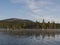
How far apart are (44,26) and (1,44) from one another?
3998 inches

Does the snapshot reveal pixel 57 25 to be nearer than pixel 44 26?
No

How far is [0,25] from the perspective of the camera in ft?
458

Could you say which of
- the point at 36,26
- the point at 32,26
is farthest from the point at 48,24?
the point at 32,26

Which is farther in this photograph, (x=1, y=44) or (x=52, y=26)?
(x=52, y=26)

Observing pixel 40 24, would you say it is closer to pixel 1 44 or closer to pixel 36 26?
pixel 36 26

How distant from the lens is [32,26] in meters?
139

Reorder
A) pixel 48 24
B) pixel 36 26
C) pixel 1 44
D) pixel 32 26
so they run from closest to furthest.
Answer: pixel 1 44
pixel 48 24
pixel 36 26
pixel 32 26

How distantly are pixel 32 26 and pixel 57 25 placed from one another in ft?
68.9

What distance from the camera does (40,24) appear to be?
12400 cm

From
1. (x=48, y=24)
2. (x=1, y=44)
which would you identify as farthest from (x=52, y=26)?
(x=1, y=44)

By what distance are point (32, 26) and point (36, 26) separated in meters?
9.39

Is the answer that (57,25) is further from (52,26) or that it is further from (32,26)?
(32,26)

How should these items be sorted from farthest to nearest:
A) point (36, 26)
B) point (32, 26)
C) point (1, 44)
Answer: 1. point (32, 26)
2. point (36, 26)
3. point (1, 44)

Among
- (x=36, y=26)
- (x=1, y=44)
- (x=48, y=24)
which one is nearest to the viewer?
(x=1, y=44)
